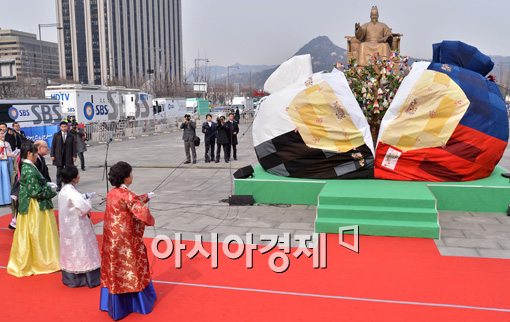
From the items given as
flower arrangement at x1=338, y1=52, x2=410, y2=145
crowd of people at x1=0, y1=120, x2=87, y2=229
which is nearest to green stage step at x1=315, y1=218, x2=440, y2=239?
flower arrangement at x1=338, y1=52, x2=410, y2=145

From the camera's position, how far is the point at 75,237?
4.97m

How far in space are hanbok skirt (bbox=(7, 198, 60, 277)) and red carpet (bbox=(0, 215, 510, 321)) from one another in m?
0.13

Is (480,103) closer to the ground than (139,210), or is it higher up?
higher up

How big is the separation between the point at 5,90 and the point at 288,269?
118 ft

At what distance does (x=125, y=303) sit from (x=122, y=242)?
0.67 m

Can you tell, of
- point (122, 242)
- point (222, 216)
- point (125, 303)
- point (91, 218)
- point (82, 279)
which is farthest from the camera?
point (91, 218)

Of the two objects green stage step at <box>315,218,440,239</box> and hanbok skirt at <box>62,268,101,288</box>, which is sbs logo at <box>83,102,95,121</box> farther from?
hanbok skirt at <box>62,268,101,288</box>

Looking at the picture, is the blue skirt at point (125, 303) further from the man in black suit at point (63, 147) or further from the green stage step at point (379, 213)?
the man in black suit at point (63, 147)

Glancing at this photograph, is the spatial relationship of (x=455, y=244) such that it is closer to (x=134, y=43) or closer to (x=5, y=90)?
(x=5, y=90)

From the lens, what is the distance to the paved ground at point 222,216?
668 cm

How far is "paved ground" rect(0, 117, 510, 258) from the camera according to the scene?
6.68 meters

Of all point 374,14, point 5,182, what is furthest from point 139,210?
point 374,14

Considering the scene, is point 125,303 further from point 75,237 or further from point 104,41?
point 104,41

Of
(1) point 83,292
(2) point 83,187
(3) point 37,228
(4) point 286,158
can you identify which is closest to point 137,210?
(1) point 83,292
